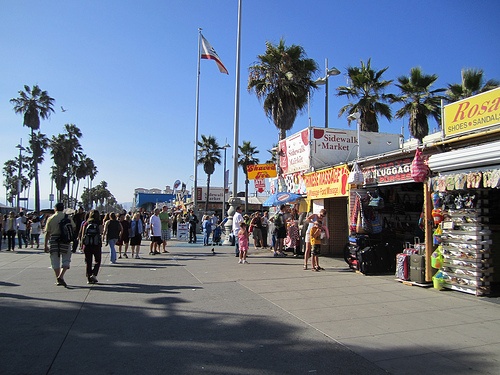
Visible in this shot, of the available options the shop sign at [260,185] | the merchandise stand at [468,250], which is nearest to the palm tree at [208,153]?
the shop sign at [260,185]

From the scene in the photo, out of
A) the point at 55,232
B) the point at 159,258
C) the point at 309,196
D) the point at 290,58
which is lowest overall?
the point at 159,258

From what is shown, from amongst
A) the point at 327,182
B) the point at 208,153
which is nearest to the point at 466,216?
the point at 327,182

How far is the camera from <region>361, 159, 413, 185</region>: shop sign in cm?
945

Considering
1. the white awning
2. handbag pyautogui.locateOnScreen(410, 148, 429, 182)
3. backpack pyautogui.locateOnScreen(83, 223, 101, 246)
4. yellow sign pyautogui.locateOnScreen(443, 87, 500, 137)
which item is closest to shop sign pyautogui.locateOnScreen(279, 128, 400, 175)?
handbag pyautogui.locateOnScreen(410, 148, 429, 182)

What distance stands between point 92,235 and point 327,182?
788 centimetres

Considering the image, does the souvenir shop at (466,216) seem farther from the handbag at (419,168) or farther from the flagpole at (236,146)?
the flagpole at (236,146)

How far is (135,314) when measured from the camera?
Answer: 6.50 metres

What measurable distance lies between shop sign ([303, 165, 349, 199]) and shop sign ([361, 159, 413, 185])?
1151 mm

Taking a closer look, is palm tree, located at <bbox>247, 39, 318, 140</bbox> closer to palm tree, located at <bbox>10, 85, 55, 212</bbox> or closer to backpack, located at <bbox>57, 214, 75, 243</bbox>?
backpack, located at <bbox>57, 214, 75, 243</bbox>

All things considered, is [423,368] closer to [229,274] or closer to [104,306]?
[104,306]

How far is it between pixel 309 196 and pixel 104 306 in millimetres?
9574

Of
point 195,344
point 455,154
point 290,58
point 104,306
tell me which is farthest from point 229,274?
point 290,58

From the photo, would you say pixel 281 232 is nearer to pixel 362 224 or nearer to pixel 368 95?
pixel 362 224

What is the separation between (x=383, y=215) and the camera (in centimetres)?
1200
